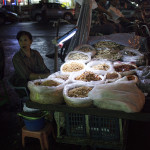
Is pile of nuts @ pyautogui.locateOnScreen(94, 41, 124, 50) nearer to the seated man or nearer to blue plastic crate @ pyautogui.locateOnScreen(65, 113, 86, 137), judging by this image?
the seated man

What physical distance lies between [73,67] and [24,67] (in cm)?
87

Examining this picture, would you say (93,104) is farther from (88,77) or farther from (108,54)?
(108,54)

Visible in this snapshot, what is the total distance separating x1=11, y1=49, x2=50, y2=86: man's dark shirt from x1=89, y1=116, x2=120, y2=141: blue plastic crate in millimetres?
1332

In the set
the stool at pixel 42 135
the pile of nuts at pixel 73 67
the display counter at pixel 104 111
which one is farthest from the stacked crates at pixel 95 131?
the pile of nuts at pixel 73 67

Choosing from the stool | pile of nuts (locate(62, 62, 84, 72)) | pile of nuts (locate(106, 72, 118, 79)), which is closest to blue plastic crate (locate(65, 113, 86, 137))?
the stool

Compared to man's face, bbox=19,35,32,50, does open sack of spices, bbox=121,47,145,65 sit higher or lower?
lower

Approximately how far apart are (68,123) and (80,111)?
1.03 feet

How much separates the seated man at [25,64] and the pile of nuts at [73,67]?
38 centimetres

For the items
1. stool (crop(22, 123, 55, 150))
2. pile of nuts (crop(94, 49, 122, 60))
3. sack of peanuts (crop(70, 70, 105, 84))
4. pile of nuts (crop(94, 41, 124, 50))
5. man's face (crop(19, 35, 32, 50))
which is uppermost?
man's face (crop(19, 35, 32, 50))

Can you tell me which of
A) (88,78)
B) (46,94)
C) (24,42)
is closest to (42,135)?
(46,94)

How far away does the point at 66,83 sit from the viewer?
2.95 metres

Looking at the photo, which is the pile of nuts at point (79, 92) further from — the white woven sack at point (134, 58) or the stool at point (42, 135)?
the white woven sack at point (134, 58)

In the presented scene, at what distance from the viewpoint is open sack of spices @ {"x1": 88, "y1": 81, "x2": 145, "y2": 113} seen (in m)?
2.25

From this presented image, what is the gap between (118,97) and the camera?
2.31 metres
